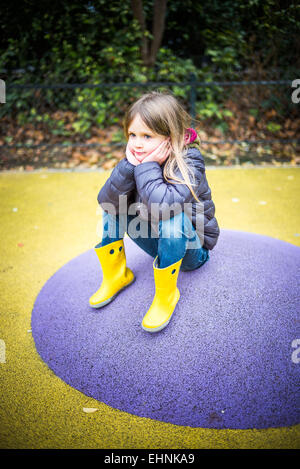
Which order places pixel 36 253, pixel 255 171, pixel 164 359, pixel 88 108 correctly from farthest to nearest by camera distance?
1. pixel 88 108
2. pixel 255 171
3. pixel 36 253
4. pixel 164 359

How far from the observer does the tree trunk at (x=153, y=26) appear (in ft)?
20.1

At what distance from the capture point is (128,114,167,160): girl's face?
1690mm

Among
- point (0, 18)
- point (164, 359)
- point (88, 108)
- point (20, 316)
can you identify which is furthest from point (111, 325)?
point (0, 18)

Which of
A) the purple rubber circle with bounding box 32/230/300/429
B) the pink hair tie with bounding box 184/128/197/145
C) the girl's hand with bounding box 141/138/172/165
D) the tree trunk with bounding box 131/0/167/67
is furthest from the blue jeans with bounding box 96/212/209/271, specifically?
the tree trunk with bounding box 131/0/167/67

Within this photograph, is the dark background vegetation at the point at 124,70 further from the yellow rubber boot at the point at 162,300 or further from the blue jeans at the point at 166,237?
the yellow rubber boot at the point at 162,300

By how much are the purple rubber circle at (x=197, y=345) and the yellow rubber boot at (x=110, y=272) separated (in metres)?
0.05

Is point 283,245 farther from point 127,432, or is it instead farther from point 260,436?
point 127,432

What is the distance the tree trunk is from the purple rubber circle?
5.71 m

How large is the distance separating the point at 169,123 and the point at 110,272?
96cm

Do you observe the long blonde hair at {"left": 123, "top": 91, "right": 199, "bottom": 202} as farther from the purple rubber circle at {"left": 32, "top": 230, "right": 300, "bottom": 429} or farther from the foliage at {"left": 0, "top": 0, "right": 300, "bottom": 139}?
the foliage at {"left": 0, "top": 0, "right": 300, "bottom": 139}

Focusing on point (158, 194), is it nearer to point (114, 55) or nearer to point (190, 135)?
point (190, 135)

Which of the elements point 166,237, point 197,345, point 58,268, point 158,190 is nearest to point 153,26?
point 58,268

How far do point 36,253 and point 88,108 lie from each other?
441 centimetres

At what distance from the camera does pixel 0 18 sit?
6480 millimetres
